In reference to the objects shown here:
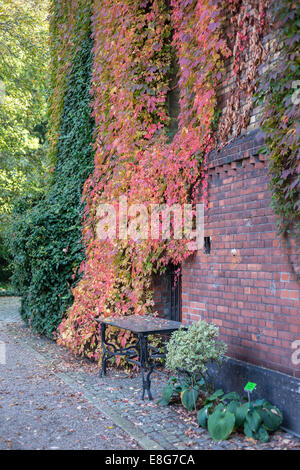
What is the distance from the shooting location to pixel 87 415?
4621 mm

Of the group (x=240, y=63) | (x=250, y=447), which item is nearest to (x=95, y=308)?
(x=250, y=447)

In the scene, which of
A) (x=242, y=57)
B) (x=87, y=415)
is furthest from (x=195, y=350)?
(x=242, y=57)

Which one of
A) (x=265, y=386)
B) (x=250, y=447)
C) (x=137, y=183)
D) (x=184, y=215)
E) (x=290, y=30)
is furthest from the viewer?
(x=137, y=183)

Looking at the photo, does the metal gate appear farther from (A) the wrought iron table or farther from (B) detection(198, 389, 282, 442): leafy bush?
(B) detection(198, 389, 282, 442): leafy bush

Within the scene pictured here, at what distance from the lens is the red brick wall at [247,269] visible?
13.8ft

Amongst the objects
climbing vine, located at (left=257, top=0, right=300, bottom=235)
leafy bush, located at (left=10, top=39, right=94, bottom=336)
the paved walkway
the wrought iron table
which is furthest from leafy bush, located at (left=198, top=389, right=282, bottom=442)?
leafy bush, located at (left=10, top=39, right=94, bottom=336)

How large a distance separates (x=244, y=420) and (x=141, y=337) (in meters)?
1.59

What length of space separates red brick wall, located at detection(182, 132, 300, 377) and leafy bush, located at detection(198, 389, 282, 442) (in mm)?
424

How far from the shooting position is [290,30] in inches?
156

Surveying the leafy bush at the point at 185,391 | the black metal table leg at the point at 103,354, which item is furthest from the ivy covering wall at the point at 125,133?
the leafy bush at the point at 185,391

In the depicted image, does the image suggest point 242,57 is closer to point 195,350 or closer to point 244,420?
point 195,350

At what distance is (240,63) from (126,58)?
2.74 m

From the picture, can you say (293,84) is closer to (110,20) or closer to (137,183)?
(137,183)

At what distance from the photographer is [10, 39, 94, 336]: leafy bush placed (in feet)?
27.4
